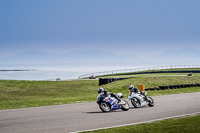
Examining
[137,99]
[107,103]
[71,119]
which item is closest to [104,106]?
[107,103]

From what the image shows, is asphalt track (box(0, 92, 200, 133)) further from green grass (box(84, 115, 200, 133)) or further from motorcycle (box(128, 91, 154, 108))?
green grass (box(84, 115, 200, 133))

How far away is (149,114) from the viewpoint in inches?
596

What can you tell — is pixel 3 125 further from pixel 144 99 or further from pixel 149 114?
pixel 144 99

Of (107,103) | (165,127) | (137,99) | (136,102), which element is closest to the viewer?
(165,127)

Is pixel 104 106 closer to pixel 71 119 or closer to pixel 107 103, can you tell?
pixel 107 103

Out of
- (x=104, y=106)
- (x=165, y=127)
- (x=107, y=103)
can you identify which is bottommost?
(x=165, y=127)

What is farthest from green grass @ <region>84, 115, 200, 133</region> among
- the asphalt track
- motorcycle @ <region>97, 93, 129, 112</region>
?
motorcycle @ <region>97, 93, 129, 112</region>

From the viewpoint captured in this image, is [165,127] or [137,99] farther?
[137,99]

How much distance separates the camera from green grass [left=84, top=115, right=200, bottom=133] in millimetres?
10594

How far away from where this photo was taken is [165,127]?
1126cm

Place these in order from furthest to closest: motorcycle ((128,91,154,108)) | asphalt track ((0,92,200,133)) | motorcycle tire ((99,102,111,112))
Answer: motorcycle ((128,91,154,108)), motorcycle tire ((99,102,111,112)), asphalt track ((0,92,200,133))

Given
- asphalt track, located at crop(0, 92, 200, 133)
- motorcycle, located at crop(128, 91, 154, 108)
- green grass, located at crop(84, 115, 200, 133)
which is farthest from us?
motorcycle, located at crop(128, 91, 154, 108)

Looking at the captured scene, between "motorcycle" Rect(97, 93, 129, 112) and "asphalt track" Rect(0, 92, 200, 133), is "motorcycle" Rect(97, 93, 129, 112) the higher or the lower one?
the higher one

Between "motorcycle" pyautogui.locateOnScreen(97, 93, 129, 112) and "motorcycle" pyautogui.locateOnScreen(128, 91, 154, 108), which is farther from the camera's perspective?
A: "motorcycle" pyautogui.locateOnScreen(128, 91, 154, 108)
